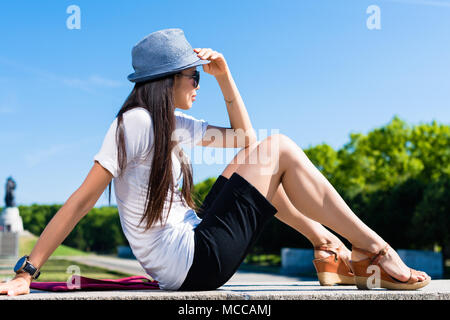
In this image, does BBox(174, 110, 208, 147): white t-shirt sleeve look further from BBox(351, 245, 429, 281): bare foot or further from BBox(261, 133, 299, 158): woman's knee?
BBox(351, 245, 429, 281): bare foot

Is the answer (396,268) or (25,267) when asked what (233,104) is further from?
(25,267)

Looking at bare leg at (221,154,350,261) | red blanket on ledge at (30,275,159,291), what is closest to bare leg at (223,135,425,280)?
bare leg at (221,154,350,261)

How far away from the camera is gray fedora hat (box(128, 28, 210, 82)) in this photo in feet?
9.46

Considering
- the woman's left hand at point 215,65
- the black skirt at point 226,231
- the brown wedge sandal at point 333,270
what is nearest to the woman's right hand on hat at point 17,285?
the black skirt at point 226,231

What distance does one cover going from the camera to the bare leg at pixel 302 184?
9.27 ft

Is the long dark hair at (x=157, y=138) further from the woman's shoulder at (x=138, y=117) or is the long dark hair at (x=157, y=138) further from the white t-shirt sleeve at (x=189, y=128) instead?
the white t-shirt sleeve at (x=189, y=128)

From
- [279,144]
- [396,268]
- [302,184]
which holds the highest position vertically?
[279,144]

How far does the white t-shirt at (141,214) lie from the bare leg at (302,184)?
1.55 ft

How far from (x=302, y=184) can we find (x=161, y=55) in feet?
3.67

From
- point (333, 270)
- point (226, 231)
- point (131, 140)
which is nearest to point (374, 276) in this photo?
point (333, 270)

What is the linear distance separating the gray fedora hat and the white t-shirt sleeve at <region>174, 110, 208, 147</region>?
1.33ft

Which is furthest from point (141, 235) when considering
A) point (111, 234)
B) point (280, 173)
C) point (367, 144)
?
point (111, 234)

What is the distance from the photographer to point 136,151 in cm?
270

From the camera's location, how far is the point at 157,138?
2734 mm
